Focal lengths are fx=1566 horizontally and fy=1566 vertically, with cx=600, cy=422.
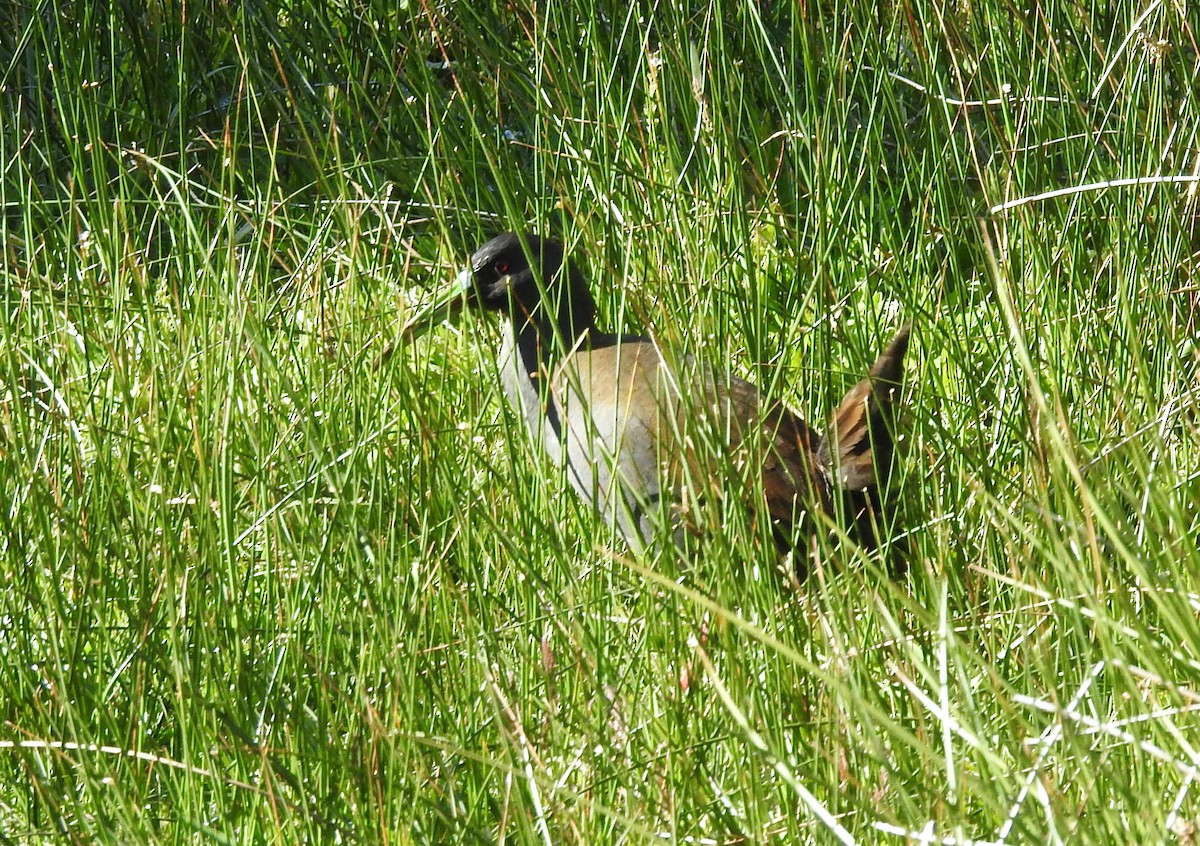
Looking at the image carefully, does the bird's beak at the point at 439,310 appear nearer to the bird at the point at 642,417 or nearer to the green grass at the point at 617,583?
the bird at the point at 642,417

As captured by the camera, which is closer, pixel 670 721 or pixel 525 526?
pixel 670 721

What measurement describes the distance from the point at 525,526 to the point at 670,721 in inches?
15.8

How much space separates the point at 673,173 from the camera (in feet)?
8.91

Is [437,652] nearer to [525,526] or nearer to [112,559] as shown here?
[525,526]

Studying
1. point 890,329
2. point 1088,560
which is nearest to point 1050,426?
A: point 1088,560

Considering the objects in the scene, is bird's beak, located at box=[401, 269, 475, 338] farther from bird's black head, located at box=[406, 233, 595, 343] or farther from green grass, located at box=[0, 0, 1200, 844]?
green grass, located at box=[0, 0, 1200, 844]

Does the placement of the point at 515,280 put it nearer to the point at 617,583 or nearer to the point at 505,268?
the point at 505,268

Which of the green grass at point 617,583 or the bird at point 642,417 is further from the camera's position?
the bird at point 642,417

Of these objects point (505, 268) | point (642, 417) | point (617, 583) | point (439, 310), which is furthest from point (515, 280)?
point (617, 583)

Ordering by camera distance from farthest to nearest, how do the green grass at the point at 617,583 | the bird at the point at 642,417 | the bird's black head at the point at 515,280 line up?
the bird's black head at the point at 515,280 < the bird at the point at 642,417 < the green grass at the point at 617,583

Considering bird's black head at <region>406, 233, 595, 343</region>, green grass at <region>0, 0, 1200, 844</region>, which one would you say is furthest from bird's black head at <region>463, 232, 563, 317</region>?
green grass at <region>0, 0, 1200, 844</region>

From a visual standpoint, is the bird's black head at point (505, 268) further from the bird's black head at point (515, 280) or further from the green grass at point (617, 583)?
the green grass at point (617, 583)

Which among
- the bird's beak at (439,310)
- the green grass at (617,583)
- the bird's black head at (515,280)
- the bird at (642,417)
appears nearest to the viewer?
the green grass at (617,583)

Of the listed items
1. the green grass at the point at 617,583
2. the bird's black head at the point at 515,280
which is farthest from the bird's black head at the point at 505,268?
the green grass at the point at 617,583
